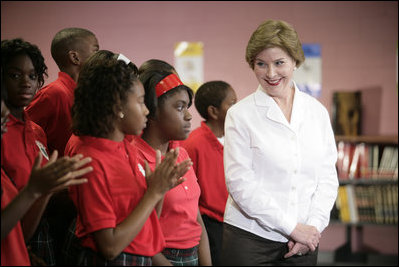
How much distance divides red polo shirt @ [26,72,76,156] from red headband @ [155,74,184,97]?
0.56 metres

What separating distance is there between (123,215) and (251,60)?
2.84 ft

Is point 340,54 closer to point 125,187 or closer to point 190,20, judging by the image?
point 190,20

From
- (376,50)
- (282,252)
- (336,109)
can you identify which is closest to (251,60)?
(282,252)

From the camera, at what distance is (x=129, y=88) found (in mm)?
1605

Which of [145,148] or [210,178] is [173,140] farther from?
[210,178]

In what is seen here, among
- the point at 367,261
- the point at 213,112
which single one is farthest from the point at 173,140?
the point at 367,261

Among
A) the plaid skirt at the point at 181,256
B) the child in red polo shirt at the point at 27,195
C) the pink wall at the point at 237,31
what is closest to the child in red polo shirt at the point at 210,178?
the plaid skirt at the point at 181,256

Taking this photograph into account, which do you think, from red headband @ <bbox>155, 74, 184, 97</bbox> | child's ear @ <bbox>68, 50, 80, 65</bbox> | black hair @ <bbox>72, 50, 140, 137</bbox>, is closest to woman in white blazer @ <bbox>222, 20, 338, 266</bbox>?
red headband @ <bbox>155, 74, 184, 97</bbox>

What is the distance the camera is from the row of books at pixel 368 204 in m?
4.22

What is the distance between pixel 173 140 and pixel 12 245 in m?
0.72

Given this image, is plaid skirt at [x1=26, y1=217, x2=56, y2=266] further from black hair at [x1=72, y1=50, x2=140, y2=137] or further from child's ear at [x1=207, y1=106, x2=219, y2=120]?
child's ear at [x1=207, y1=106, x2=219, y2=120]

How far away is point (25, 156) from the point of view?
65.2 inches

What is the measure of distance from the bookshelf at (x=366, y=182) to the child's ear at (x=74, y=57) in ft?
8.19

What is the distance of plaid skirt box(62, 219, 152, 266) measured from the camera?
4.84 ft
